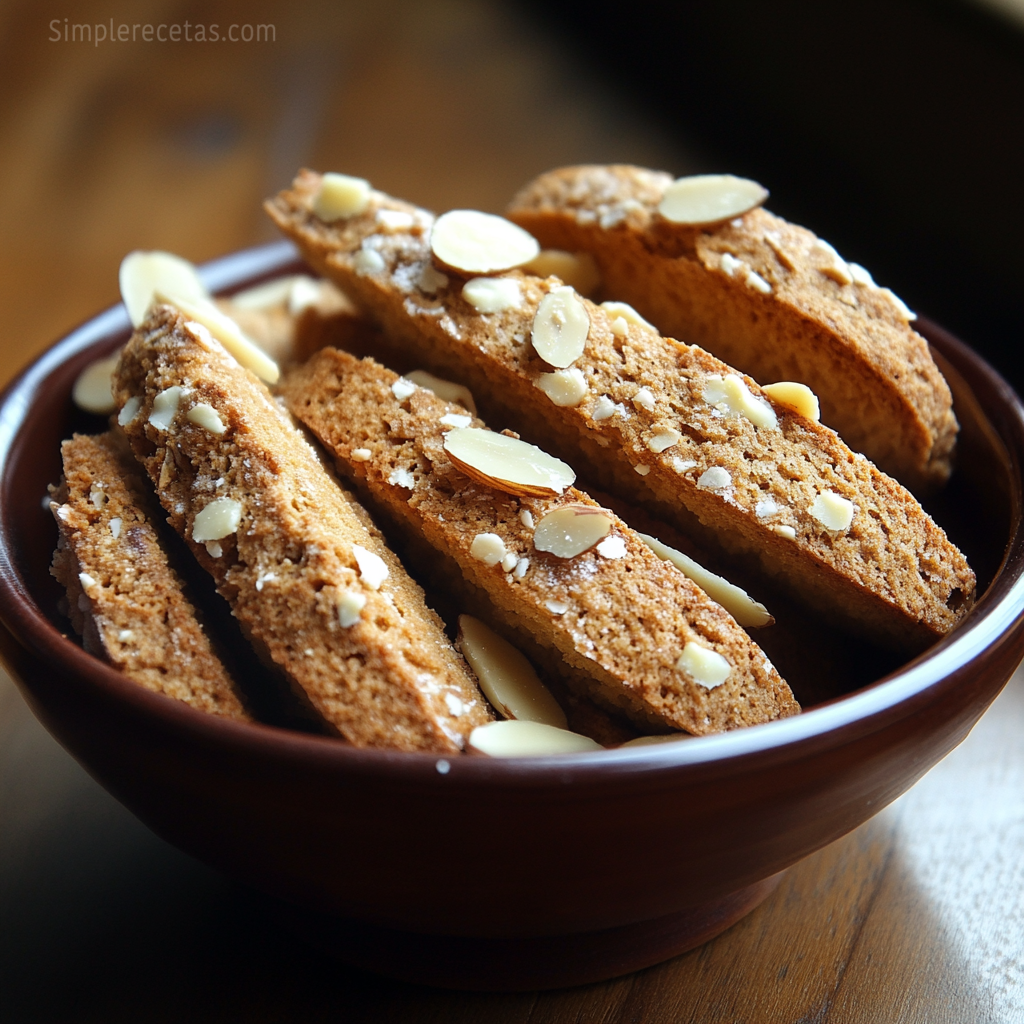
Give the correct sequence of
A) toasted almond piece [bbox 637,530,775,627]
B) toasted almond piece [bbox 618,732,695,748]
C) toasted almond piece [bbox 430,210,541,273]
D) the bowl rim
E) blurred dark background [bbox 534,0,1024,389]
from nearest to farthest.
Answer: the bowl rim
toasted almond piece [bbox 618,732,695,748]
toasted almond piece [bbox 637,530,775,627]
toasted almond piece [bbox 430,210,541,273]
blurred dark background [bbox 534,0,1024,389]

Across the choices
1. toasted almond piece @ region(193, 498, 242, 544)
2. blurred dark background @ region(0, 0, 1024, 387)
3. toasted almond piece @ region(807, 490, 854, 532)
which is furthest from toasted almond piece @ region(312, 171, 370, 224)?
blurred dark background @ region(0, 0, 1024, 387)

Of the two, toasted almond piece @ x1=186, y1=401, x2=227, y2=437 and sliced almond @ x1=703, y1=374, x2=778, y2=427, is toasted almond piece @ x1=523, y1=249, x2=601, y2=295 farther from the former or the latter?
toasted almond piece @ x1=186, y1=401, x2=227, y2=437

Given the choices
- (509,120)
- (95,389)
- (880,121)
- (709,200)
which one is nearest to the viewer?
(709,200)

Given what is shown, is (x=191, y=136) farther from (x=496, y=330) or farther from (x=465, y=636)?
(x=465, y=636)

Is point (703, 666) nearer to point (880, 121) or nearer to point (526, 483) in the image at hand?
point (526, 483)

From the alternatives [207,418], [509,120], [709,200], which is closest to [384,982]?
[207,418]

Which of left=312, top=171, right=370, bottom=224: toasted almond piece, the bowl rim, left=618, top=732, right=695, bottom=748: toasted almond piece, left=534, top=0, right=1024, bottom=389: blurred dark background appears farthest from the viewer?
left=534, top=0, right=1024, bottom=389: blurred dark background

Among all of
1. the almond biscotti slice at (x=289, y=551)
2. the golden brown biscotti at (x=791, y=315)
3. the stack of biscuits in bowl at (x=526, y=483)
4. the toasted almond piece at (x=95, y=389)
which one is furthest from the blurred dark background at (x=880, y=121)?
the toasted almond piece at (x=95, y=389)
